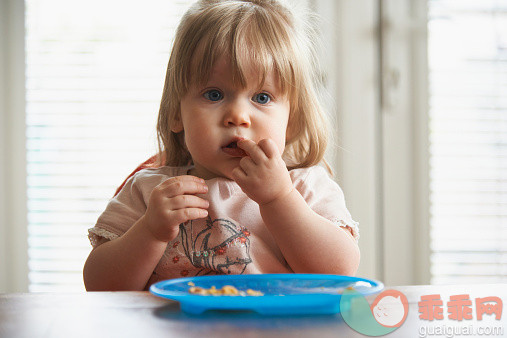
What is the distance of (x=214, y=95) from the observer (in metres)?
0.99

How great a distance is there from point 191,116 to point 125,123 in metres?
1.09

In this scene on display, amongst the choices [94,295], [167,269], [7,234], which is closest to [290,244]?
[167,269]

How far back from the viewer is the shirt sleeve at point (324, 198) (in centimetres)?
99

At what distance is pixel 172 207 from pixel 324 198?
0.31 m

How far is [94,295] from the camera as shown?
636 millimetres

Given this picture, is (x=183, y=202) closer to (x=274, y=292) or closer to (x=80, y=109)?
(x=274, y=292)

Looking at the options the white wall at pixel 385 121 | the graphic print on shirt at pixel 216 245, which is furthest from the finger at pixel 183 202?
the white wall at pixel 385 121

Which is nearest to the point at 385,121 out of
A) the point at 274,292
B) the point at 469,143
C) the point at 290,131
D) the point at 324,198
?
the point at 469,143

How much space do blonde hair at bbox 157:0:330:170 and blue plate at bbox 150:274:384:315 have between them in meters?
0.42

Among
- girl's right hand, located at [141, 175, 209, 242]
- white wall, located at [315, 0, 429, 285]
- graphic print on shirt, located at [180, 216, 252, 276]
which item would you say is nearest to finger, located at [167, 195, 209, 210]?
girl's right hand, located at [141, 175, 209, 242]

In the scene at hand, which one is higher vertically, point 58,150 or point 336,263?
point 58,150

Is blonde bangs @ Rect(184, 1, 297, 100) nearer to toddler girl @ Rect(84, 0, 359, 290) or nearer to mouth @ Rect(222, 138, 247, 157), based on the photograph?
toddler girl @ Rect(84, 0, 359, 290)

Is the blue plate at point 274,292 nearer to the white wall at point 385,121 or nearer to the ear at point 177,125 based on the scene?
the ear at point 177,125

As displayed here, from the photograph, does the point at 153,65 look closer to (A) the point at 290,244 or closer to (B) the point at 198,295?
(A) the point at 290,244
